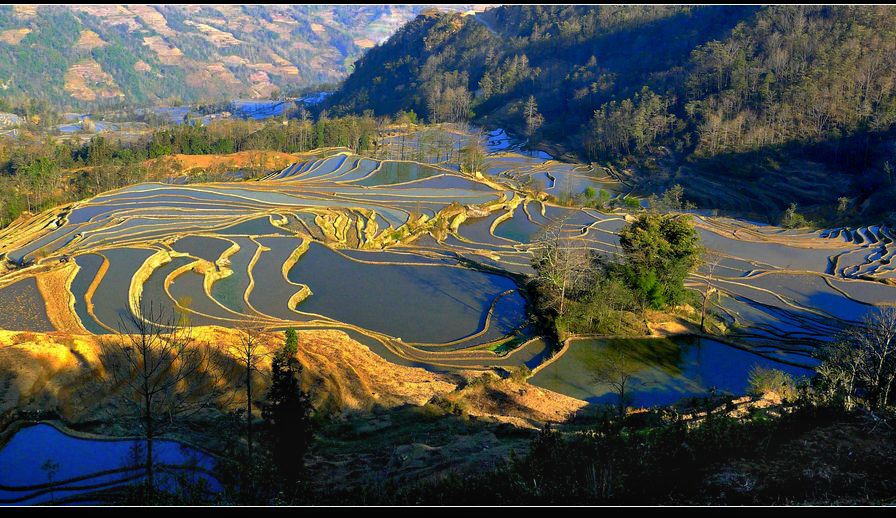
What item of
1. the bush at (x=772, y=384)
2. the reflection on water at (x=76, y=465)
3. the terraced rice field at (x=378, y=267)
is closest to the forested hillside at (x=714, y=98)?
the terraced rice field at (x=378, y=267)

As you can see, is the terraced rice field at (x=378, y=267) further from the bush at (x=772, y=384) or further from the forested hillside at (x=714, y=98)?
the forested hillside at (x=714, y=98)

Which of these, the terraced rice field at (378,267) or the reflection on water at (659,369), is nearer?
the reflection on water at (659,369)

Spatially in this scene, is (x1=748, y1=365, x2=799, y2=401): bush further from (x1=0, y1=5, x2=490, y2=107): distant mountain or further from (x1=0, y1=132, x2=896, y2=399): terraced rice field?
(x1=0, y1=5, x2=490, y2=107): distant mountain


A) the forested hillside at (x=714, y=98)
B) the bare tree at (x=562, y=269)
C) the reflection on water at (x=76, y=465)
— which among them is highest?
the forested hillside at (x=714, y=98)

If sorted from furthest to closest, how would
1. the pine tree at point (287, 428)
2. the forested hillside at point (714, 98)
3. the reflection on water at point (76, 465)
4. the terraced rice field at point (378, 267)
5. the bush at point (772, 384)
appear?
the forested hillside at point (714, 98) → the terraced rice field at point (378, 267) → the bush at point (772, 384) → the pine tree at point (287, 428) → the reflection on water at point (76, 465)

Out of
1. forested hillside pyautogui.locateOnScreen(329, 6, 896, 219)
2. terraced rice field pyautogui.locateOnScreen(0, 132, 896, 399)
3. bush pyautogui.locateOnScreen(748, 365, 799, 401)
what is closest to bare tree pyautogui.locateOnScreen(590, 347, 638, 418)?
terraced rice field pyautogui.locateOnScreen(0, 132, 896, 399)

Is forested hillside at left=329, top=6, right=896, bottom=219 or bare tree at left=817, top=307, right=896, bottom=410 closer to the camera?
bare tree at left=817, top=307, right=896, bottom=410

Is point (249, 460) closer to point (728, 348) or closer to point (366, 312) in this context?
point (366, 312)
